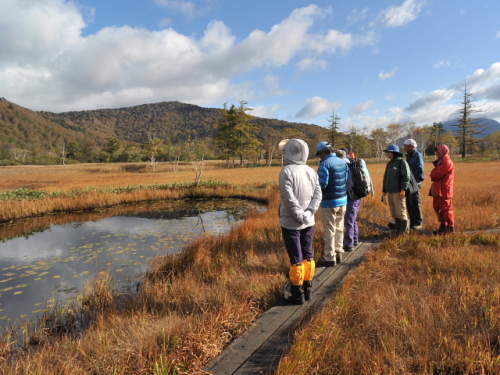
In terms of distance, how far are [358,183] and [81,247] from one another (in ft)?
29.9

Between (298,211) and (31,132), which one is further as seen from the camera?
(31,132)

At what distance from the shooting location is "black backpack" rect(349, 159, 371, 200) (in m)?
5.16

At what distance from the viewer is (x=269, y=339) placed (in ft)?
9.37

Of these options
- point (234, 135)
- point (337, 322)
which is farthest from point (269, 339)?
Result: point (234, 135)

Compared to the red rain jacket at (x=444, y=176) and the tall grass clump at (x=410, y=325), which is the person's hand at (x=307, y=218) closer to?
the tall grass clump at (x=410, y=325)

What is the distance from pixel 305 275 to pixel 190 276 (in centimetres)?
280

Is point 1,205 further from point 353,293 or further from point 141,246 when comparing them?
point 353,293

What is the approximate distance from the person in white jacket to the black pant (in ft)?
13.6

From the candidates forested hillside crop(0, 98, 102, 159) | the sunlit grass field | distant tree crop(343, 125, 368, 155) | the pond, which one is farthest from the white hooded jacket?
forested hillside crop(0, 98, 102, 159)

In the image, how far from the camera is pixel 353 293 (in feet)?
11.7

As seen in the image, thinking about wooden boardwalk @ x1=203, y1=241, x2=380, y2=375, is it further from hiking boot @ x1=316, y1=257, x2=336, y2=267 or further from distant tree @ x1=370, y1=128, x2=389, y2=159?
distant tree @ x1=370, y1=128, x2=389, y2=159

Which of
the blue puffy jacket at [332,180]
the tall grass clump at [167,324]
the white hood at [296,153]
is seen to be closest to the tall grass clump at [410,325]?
the tall grass clump at [167,324]

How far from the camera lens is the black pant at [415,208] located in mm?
6555

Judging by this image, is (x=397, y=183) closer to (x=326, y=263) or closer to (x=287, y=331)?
(x=326, y=263)
